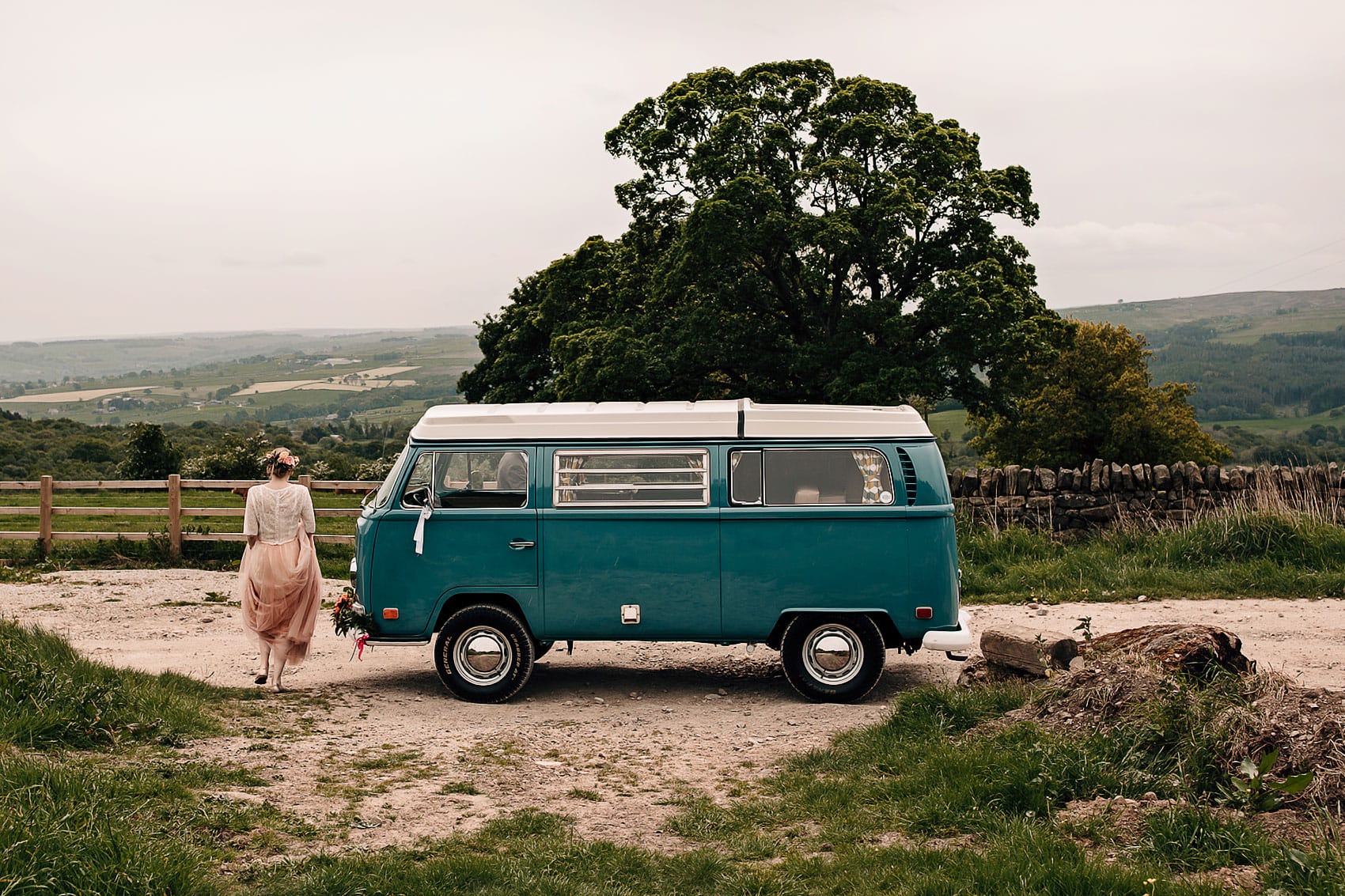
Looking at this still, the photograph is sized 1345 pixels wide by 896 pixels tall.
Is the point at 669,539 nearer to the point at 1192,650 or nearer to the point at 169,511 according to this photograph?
the point at 1192,650

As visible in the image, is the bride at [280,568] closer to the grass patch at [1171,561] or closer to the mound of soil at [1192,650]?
the mound of soil at [1192,650]

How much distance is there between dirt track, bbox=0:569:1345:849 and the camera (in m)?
6.62

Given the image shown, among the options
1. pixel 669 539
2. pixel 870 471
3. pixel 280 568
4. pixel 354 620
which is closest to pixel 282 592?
pixel 280 568

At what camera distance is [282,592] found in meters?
9.61

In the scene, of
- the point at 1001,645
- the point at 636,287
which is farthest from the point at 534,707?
the point at 636,287

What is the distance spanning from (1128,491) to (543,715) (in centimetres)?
1117

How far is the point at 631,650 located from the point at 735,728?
329 centimetres

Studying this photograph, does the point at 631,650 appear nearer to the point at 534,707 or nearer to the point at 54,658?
the point at 534,707

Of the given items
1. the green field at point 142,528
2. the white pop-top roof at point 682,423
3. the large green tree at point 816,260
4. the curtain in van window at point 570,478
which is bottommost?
the green field at point 142,528

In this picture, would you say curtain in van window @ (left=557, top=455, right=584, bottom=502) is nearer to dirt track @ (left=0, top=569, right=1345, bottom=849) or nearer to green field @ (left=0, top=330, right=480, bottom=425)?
dirt track @ (left=0, top=569, right=1345, bottom=849)

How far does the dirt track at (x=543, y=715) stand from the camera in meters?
6.62

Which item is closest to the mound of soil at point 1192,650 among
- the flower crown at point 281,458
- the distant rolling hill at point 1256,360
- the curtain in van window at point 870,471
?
the curtain in van window at point 870,471

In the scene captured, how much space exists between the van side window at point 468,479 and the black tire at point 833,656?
270 centimetres

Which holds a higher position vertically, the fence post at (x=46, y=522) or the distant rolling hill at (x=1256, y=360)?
the distant rolling hill at (x=1256, y=360)
